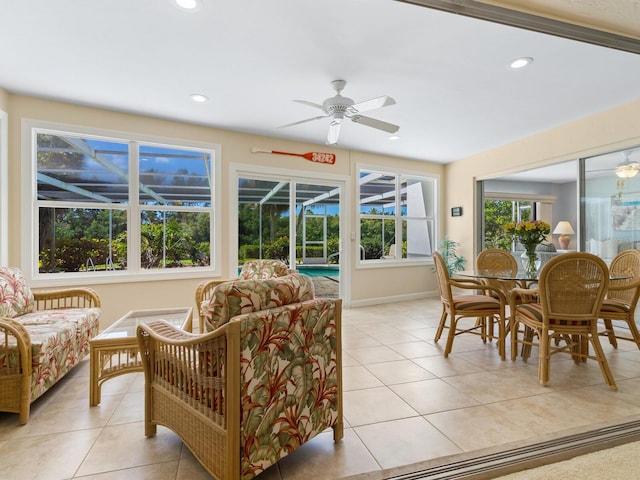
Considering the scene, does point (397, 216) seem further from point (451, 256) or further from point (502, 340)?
point (502, 340)

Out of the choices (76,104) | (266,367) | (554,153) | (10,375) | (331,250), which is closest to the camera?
(266,367)

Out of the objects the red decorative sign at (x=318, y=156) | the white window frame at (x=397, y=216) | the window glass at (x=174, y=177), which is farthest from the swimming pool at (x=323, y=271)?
the window glass at (x=174, y=177)

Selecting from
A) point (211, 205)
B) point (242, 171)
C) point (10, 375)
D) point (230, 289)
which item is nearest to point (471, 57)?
point (230, 289)

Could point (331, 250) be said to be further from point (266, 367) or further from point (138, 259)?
point (266, 367)

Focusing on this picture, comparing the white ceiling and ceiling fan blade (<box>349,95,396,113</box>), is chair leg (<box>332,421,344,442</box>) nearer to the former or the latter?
ceiling fan blade (<box>349,95,396,113</box>)

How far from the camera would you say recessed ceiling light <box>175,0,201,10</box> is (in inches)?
84.4

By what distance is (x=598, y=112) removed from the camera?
4.08m

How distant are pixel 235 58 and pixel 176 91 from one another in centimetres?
99

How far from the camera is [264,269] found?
11.9 ft

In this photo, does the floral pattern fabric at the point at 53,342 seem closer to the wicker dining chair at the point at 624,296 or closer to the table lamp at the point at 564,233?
the wicker dining chair at the point at 624,296

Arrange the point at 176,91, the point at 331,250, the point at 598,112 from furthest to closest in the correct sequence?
the point at 331,250, the point at 598,112, the point at 176,91

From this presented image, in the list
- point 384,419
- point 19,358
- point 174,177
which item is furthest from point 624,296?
point 174,177

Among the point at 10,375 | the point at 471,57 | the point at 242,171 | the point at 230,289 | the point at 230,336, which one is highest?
the point at 471,57

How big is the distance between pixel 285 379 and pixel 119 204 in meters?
3.65
